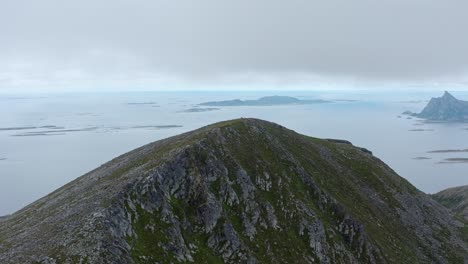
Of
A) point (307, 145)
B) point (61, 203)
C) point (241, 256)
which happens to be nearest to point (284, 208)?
point (241, 256)

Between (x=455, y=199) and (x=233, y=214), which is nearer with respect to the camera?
(x=233, y=214)

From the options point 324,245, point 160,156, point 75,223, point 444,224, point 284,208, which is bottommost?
point 444,224

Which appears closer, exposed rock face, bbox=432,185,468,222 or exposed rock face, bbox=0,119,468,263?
exposed rock face, bbox=0,119,468,263

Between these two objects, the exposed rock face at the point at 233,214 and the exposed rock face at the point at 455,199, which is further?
the exposed rock face at the point at 455,199

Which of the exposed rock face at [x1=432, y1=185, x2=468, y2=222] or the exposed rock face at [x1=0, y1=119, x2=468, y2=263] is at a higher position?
the exposed rock face at [x1=0, y1=119, x2=468, y2=263]

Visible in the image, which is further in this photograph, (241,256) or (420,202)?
(420,202)

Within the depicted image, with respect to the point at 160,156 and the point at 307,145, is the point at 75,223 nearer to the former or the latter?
the point at 160,156

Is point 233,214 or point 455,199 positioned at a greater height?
point 233,214

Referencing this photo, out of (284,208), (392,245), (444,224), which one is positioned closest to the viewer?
(284,208)
